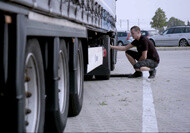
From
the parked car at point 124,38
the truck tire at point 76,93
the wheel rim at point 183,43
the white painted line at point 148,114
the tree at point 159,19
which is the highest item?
the tree at point 159,19

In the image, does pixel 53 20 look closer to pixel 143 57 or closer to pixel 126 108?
pixel 126 108

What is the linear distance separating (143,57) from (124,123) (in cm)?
573

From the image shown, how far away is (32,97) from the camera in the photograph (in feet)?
12.3

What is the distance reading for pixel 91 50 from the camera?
324 inches

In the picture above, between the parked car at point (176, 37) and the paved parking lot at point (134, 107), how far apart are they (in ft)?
71.4

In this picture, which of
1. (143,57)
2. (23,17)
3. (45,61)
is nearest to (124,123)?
(45,61)

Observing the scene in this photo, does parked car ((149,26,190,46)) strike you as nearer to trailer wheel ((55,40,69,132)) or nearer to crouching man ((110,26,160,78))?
crouching man ((110,26,160,78))

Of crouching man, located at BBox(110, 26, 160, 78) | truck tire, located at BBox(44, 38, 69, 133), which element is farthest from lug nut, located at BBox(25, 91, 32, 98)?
crouching man, located at BBox(110, 26, 160, 78)

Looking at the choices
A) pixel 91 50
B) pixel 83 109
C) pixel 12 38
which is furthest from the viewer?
pixel 91 50

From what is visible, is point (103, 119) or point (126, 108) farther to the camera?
point (126, 108)

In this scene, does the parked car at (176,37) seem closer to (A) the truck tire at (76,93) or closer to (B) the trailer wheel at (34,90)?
(A) the truck tire at (76,93)

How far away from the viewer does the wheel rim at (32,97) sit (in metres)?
3.63

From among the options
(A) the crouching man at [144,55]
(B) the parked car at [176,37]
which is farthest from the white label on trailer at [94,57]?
(B) the parked car at [176,37]

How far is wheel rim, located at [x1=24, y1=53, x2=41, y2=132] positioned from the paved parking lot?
4.78ft
